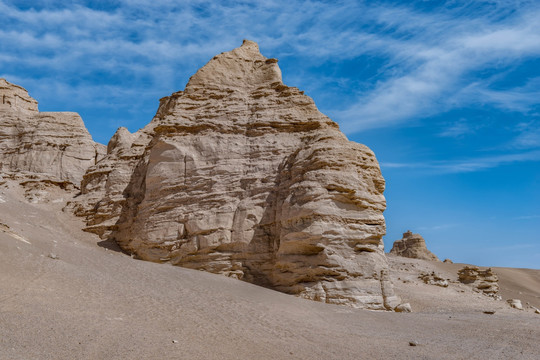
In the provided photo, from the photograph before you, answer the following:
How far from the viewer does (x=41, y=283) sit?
42.3 ft

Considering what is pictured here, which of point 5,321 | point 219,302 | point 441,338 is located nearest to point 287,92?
point 219,302

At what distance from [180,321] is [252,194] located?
28.7 ft

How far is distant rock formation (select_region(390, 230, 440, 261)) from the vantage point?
57625mm

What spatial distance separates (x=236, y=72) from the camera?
78.3 feet

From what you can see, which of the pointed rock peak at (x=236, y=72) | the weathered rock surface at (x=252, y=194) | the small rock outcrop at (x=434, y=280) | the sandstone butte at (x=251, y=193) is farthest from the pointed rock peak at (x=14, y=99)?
the small rock outcrop at (x=434, y=280)

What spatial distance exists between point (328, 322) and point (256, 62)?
1437cm

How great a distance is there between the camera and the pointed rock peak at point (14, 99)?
37656mm

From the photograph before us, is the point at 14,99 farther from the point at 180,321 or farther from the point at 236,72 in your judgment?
the point at 180,321

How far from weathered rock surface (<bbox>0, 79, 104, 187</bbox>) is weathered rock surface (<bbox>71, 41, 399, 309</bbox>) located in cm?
1003

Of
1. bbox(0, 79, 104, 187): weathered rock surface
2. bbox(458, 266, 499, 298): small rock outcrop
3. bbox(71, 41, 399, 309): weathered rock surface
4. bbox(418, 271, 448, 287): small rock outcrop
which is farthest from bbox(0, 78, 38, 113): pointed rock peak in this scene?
bbox(458, 266, 499, 298): small rock outcrop

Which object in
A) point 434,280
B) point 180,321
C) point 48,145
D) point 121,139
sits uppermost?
point 48,145

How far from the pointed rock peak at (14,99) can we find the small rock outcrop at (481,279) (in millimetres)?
35976

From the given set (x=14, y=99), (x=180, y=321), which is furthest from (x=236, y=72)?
(x=14, y=99)

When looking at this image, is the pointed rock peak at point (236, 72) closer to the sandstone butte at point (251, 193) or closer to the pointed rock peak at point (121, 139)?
the sandstone butte at point (251, 193)
